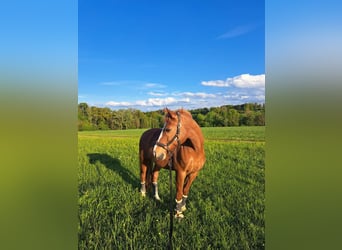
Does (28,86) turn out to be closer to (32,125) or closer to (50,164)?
(32,125)

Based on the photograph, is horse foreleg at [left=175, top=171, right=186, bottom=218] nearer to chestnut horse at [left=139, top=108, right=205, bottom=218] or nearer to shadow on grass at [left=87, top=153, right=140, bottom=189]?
chestnut horse at [left=139, top=108, right=205, bottom=218]

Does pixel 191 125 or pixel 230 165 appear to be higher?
pixel 191 125

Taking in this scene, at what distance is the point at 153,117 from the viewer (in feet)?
5.14

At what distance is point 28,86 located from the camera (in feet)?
3.23

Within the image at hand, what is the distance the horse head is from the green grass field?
0.20m

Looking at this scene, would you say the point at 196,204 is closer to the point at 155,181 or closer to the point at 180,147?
the point at 155,181

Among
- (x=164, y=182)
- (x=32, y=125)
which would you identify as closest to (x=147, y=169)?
(x=164, y=182)

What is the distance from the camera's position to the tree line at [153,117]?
1114 mm

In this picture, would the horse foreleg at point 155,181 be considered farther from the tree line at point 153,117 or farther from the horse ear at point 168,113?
the horse ear at point 168,113

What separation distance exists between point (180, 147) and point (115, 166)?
1298 millimetres

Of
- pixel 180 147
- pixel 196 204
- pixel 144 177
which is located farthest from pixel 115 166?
pixel 180 147

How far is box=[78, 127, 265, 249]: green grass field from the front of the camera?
4.47 feet

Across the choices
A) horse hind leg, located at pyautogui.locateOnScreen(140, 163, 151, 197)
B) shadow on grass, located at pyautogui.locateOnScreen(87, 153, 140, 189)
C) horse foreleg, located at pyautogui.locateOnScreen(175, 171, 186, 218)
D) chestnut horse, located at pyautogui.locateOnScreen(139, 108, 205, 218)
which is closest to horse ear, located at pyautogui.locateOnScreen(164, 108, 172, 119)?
chestnut horse, located at pyautogui.locateOnScreen(139, 108, 205, 218)

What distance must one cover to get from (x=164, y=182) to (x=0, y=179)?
144cm
